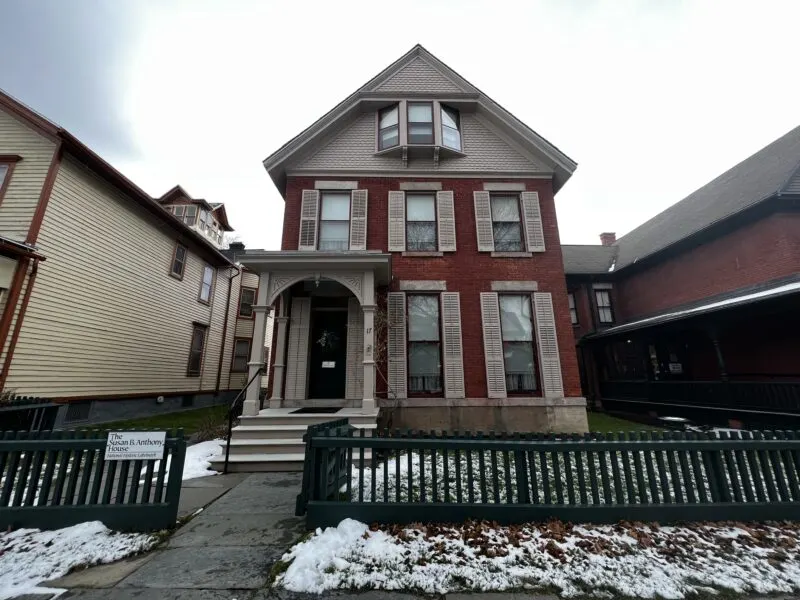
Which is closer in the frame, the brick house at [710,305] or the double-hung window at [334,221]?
the double-hung window at [334,221]

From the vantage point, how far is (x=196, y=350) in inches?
635

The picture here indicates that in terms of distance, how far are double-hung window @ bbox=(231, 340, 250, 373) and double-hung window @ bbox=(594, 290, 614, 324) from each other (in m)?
20.1

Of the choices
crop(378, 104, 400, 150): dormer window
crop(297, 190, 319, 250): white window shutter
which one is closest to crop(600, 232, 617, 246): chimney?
crop(378, 104, 400, 150): dormer window

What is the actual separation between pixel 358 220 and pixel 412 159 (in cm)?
274

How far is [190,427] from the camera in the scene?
31.5ft

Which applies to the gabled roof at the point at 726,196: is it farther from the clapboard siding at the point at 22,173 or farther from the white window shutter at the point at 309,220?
the clapboard siding at the point at 22,173

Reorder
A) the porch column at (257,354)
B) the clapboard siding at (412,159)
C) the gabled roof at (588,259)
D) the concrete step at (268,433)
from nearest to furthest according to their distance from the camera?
the concrete step at (268,433)
the porch column at (257,354)
the clapboard siding at (412,159)
the gabled roof at (588,259)

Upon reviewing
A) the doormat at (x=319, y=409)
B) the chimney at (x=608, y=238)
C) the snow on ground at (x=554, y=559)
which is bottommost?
the snow on ground at (x=554, y=559)

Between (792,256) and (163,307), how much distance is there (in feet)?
75.8

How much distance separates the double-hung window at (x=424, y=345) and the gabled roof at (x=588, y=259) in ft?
39.5

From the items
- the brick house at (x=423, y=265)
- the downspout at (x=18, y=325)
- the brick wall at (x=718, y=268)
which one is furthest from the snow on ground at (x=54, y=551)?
the brick wall at (x=718, y=268)

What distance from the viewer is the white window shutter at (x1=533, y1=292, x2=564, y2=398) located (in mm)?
9047

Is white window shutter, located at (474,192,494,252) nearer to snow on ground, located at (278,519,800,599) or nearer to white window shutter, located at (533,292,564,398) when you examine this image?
white window shutter, located at (533,292,564,398)

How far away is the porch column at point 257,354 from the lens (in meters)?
7.07
